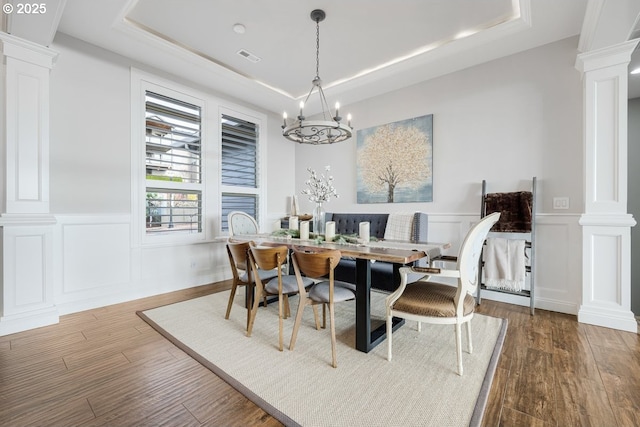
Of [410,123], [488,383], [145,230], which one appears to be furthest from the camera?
[410,123]

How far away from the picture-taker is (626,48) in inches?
97.9

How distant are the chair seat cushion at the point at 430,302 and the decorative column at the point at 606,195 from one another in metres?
1.67

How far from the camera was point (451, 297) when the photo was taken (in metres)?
1.90

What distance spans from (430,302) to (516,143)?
2.47 meters

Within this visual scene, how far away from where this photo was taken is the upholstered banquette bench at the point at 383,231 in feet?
9.32

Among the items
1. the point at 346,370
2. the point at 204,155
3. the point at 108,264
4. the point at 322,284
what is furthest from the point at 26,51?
the point at 346,370

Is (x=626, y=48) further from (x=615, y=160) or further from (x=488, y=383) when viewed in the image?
(x=488, y=383)

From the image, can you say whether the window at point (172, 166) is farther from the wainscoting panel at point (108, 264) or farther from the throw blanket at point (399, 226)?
the throw blanket at point (399, 226)

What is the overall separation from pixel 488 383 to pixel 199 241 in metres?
3.67

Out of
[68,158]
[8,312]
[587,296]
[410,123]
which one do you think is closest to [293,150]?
[410,123]

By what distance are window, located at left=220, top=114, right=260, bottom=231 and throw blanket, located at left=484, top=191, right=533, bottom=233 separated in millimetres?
3505

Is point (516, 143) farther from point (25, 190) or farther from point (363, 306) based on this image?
point (25, 190)

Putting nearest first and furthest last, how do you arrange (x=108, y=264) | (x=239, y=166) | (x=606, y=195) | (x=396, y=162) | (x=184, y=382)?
(x=184, y=382)
(x=606, y=195)
(x=108, y=264)
(x=396, y=162)
(x=239, y=166)

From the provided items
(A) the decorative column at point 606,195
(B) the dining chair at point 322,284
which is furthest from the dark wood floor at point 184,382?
(B) the dining chair at point 322,284
